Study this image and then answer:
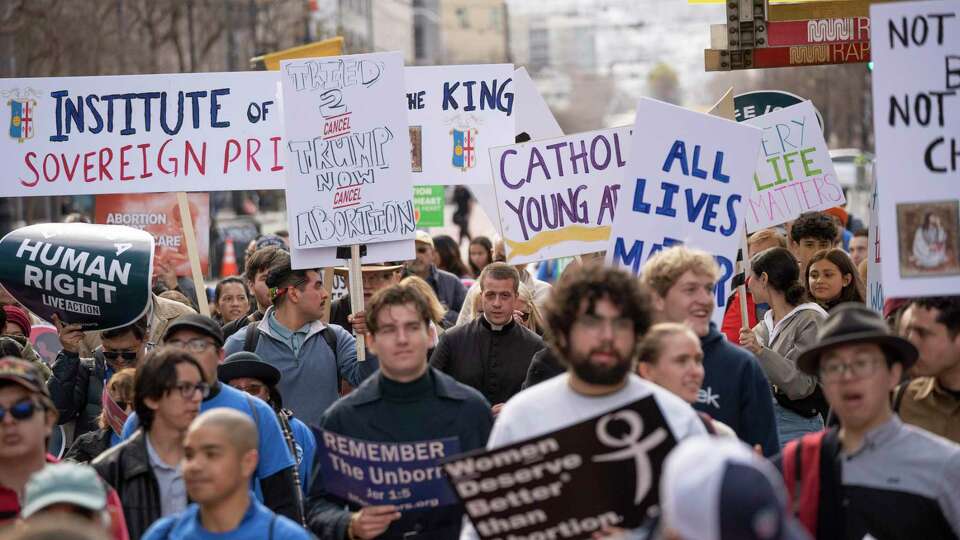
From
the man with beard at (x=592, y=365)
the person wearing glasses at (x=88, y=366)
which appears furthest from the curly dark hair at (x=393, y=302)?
the person wearing glasses at (x=88, y=366)

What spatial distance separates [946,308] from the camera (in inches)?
224

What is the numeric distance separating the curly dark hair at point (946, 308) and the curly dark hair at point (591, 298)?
1344mm

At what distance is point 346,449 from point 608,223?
3.65 metres

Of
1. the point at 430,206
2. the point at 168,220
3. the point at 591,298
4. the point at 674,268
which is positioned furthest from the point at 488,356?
the point at 430,206

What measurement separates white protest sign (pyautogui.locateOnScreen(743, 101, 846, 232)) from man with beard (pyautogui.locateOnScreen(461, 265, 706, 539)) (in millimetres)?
6051

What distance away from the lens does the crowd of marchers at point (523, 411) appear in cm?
460

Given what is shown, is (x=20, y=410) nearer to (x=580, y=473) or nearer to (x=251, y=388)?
(x=251, y=388)

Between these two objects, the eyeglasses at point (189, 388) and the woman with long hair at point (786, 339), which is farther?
the woman with long hair at point (786, 339)

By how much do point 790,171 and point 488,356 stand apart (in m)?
3.52

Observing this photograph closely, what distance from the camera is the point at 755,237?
10914 millimetres

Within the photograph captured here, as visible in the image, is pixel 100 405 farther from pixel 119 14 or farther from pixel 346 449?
pixel 119 14

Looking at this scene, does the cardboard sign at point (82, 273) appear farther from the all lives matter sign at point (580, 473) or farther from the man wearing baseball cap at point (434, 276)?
the man wearing baseball cap at point (434, 276)

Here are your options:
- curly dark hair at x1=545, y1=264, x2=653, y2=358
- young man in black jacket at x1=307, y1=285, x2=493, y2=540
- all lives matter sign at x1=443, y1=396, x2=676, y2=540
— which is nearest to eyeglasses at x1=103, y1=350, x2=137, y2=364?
young man in black jacket at x1=307, y1=285, x2=493, y2=540

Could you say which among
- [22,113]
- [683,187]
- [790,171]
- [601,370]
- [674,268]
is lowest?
[601,370]
